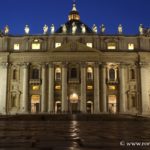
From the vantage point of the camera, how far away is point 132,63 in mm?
65688

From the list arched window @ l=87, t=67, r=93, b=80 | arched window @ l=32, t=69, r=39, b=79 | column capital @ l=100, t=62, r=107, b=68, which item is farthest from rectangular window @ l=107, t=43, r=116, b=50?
arched window @ l=32, t=69, r=39, b=79

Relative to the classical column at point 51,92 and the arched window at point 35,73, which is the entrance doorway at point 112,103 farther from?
the arched window at point 35,73

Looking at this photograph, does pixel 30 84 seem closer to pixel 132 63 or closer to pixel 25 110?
pixel 25 110

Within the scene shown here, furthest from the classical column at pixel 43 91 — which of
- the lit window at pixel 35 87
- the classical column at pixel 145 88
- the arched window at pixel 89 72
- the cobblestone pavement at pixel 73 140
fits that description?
the cobblestone pavement at pixel 73 140

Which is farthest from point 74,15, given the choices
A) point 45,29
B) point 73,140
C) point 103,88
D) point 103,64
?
point 73,140

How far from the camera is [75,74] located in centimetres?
6462

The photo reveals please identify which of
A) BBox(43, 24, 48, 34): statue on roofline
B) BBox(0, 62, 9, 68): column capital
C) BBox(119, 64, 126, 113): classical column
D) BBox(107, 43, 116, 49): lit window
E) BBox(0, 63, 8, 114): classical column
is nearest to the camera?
BBox(119, 64, 126, 113): classical column

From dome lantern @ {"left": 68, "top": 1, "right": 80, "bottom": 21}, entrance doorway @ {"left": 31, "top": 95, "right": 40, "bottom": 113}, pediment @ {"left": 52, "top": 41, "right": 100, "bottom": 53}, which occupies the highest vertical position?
dome lantern @ {"left": 68, "top": 1, "right": 80, "bottom": 21}

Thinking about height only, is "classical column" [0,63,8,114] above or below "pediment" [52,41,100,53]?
below

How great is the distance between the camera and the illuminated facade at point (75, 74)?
208 feet

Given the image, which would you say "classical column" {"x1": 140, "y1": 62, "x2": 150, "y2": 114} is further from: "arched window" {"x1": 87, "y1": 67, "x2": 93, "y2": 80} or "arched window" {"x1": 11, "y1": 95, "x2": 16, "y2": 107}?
"arched window" {"x1": 11, "y1": 95, "x2": 16, "y2": 107}

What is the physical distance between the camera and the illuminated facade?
6338 cm

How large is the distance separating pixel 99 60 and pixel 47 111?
46.2ft

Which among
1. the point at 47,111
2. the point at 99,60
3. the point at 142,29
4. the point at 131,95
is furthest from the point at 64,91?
the point at 142,29
